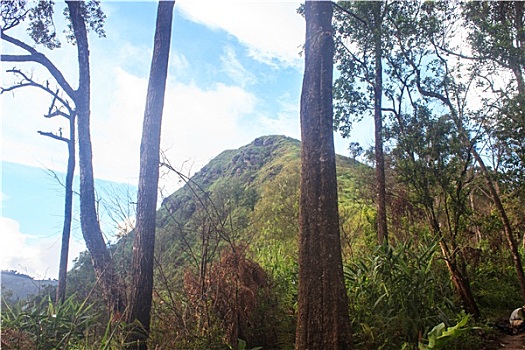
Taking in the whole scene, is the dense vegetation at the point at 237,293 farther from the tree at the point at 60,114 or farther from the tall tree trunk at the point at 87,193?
the tree at the point at 60,114

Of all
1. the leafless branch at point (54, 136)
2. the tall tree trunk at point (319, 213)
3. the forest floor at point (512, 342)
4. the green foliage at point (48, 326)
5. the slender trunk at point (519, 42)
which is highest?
the slender trunk at point (519, 42)

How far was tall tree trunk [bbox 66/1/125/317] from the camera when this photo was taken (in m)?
5.49

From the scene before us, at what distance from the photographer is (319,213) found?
3.82 meters

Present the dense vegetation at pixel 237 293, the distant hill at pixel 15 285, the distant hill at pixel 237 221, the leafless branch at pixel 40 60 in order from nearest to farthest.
Result: the dense vegetation at pixel 237 293, the distant hill at pixel 237 221, the distant hill at pixel 15 285, the leafless branch at pixel 40 60

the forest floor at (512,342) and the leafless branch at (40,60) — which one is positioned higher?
the leafless branch at (40,60)

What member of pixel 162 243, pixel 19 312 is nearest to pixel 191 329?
pixel 162 243

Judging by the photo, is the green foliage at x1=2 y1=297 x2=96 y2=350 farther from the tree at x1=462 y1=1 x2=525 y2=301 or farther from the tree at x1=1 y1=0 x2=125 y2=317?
the tree at x1=462 y1=1 x2=525 y2=301

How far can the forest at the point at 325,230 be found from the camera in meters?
3.98

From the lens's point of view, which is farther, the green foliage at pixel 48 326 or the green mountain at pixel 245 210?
the green mountain at pixel 245 210

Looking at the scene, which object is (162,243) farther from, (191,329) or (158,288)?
(191,329)

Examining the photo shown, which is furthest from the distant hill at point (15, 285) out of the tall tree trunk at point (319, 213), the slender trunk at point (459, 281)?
the slender trunk at point (459, 281)

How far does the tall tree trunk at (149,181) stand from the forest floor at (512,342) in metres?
4.86

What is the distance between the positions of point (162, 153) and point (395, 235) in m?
6.33

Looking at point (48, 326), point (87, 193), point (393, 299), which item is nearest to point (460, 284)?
point (393, 299)
